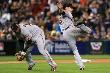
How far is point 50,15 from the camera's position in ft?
89.1

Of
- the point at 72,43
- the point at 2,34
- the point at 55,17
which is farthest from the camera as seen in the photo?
the point at 55,17

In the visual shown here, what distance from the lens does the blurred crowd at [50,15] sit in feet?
84.4

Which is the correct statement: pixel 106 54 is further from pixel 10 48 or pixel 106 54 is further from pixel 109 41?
pixel 10 48

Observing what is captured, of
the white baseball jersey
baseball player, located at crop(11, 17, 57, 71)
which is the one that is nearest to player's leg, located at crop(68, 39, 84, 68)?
the white baseball jersey

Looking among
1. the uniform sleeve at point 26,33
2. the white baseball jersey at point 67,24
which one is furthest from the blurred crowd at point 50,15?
the uniform sleeve at point 26,33

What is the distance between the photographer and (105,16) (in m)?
26.5

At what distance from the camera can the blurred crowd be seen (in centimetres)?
2573

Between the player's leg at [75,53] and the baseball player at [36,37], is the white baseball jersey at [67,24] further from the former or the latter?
the baseball player at [36,37]

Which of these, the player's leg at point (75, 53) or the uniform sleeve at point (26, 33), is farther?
the player's leg at point (75, 53)

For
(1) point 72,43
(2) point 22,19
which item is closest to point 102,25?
(2) point 22,19

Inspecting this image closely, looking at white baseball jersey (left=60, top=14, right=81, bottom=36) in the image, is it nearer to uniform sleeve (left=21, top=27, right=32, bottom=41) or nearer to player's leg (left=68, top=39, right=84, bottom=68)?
player's leg (left=68, top=39, right=84, bottom=68)

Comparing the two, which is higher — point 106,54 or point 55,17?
point 55,17

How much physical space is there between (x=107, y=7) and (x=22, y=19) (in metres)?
5.70

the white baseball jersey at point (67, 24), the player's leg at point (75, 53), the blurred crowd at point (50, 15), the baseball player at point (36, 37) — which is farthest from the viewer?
the blurred crowd at point (50, 15)
